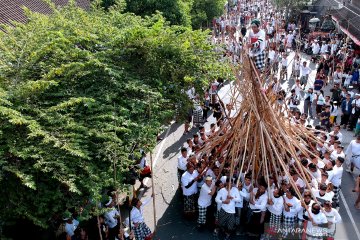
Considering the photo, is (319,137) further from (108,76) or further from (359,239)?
(108,76)

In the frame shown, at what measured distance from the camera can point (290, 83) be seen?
18688 mm

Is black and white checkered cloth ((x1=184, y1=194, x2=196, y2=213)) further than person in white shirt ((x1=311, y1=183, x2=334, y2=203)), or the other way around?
black and white checkered cloth ((x1=184, y1=194, x2=196, y2=213))

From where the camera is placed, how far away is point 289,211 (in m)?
8.39

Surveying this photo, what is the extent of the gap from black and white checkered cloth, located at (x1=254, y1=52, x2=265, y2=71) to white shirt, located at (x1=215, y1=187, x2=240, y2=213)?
10.2 ft

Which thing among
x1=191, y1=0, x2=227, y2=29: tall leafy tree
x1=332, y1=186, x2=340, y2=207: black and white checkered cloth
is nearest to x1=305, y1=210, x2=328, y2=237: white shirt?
x1=332, y1=186, x2=340, y2=207: black and white checkered cloth

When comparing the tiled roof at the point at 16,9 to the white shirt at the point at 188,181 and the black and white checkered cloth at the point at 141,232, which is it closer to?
the white shirt at the point at 188,181

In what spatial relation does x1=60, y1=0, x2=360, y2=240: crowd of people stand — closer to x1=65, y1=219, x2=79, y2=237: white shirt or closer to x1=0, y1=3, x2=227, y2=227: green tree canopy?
x1=65, y1=219, x2=79, y2=237: white shirt

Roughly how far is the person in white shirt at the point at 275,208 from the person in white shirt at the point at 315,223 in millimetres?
584

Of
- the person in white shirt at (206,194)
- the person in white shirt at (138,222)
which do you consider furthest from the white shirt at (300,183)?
the person in white shirt at (138,222)

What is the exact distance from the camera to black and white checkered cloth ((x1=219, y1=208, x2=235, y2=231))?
876 cm

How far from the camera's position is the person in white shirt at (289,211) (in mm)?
8375

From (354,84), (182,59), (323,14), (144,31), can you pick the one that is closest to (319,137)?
(182,59)

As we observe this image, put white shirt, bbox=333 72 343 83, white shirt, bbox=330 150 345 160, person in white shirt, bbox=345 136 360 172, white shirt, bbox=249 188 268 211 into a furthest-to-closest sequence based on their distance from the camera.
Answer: white shirt, bbox=333 72 343 83, person in white shirt, bbox=345 136 360 172, white shirt, bbox=330 150 345 160, white shirt, bbox=249 188 268 211

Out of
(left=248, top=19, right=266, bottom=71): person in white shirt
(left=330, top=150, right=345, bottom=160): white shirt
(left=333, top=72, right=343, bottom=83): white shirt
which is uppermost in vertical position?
(left=248, top=19, right=266, bottom=71): person in white shirt
